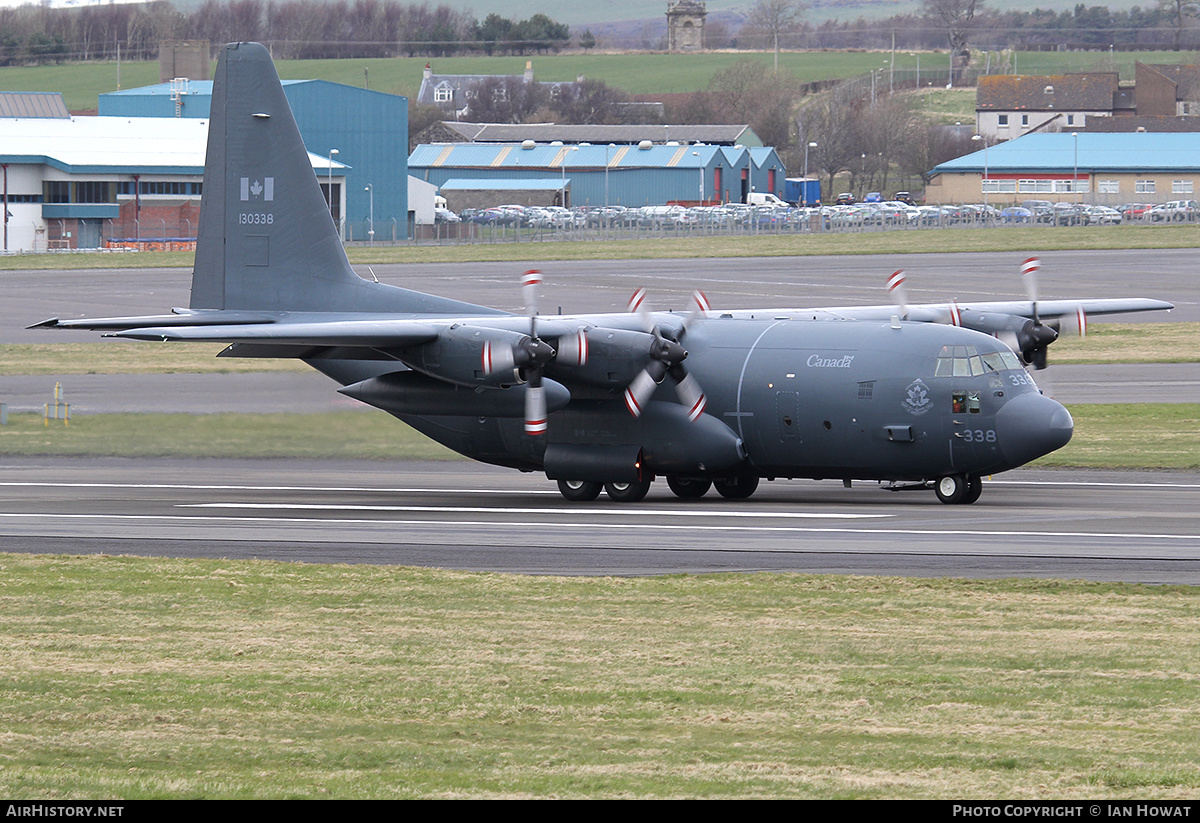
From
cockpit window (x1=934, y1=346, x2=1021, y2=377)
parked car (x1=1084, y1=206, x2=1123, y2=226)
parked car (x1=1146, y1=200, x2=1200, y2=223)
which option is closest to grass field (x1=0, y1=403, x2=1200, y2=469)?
cockpit window (x1=934, y1=346, x2=1021, y2=377)

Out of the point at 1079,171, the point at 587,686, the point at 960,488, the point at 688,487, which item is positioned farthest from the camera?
the point at 1079,171

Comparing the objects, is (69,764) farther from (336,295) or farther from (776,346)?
(336,295)

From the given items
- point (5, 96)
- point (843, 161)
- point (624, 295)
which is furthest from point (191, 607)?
point (843, 161)

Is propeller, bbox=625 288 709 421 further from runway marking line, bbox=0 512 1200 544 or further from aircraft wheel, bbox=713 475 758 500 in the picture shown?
runway marking line, bbox=0 512 1200 544

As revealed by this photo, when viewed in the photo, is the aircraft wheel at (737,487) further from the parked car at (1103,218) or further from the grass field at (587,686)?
the parked car at (1103,218)

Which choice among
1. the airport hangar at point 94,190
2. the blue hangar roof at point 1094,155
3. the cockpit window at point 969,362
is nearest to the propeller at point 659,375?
the cockpit window at point 969,362

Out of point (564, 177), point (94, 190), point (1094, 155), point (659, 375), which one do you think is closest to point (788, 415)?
point (659, 375)

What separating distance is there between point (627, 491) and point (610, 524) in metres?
3.81

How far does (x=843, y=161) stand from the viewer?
177250mm

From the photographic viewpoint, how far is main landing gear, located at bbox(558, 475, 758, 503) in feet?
102

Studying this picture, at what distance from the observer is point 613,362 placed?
97.2 feet

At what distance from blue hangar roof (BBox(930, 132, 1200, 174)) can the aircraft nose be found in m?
122

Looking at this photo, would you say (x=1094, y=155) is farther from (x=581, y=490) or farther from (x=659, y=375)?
(x=659, y=375)
